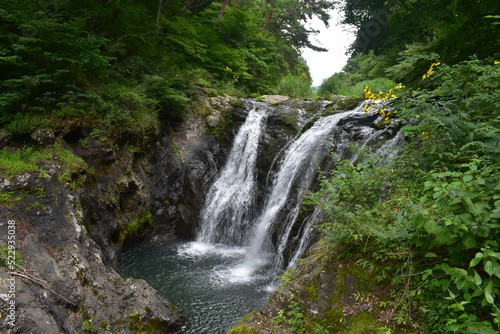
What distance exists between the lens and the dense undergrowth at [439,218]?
2.12m

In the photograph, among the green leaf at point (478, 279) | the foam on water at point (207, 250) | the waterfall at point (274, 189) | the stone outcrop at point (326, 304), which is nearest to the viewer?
the green leaf at point (478, 279)

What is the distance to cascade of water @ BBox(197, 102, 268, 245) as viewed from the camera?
920cm

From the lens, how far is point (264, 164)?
32.4 feet

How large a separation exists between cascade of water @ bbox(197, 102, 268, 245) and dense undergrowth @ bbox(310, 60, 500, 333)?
228 inches

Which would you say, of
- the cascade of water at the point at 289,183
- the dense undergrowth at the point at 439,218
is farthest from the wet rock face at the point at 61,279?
the dense undergrowth at the point at 439,218

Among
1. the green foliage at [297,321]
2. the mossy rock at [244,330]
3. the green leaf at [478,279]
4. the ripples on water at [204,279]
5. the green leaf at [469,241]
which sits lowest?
the ripples on water at [204,279]

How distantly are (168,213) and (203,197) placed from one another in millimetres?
1302

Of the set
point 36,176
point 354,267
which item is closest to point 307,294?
point 354,267

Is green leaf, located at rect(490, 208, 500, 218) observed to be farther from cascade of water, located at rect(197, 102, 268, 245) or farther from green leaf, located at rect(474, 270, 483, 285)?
cascade of water, located at rect(197, 102, 268, 245)

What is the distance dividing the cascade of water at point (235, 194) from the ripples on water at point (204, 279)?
0.49 meters

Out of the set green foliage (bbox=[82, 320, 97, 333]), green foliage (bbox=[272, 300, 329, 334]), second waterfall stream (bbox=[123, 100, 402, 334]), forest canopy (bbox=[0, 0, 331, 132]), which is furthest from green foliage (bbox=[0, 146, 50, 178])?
green foliage (bbox=[272, 300, 329, 334])

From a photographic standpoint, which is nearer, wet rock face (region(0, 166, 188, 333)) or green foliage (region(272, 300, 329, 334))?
green foliage (region(272, 300, 329, 334))

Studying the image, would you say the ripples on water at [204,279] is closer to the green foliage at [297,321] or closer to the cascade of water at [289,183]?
the cascade of water at [289,183]

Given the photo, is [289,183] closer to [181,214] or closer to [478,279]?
[181,214]
